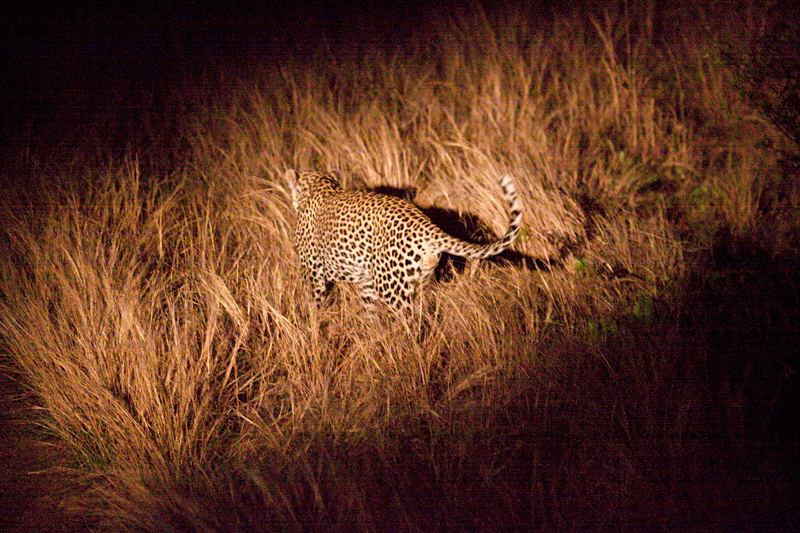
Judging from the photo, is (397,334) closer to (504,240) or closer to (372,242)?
(372,242)

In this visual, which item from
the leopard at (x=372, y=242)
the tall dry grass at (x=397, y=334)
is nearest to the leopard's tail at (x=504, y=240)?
the leopard at (x=372, y=242)

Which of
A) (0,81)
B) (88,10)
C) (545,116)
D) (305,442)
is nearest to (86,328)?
(305,442)

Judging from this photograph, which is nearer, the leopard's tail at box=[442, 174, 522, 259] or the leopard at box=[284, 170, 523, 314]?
the leopard's tail at box=[442, 174, 522, 259]

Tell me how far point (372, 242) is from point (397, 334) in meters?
0.59

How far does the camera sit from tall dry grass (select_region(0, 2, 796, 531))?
2.78m

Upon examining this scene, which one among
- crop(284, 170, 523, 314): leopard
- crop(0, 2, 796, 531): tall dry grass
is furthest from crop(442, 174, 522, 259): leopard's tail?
crop(0, 2, 796, 531): tall dry grass

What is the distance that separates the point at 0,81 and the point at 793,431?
26.4 feet

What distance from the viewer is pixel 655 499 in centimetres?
267

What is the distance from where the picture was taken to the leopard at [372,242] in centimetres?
351

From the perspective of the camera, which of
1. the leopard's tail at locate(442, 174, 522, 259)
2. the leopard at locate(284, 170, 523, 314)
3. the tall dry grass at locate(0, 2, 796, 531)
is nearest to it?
the tall dry grass at locate(0, 2, 796, 531)

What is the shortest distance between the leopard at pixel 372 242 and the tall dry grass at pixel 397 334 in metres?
0.17

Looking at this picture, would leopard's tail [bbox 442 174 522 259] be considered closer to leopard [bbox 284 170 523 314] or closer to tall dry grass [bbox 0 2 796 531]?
leopard [bbox 284 170 523 314]

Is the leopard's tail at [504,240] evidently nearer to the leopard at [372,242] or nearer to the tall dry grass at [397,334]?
the leopard at [372,242]

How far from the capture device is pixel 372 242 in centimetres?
384
